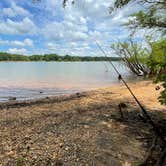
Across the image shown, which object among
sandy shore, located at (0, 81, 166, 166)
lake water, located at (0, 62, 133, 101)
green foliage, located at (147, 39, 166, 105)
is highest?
green foliage, located at (147, 39, 166, 105)

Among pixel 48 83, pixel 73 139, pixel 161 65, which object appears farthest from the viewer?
pixel 48 83

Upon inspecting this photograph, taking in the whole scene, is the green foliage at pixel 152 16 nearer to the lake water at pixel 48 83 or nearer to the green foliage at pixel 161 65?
the green foliage at pixel 161 65

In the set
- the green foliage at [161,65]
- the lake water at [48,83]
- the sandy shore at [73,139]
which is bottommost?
the lake water at [48,83]

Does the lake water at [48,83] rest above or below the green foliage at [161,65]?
below

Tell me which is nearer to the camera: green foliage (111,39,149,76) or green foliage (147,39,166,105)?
green foliage (147,39,166,105)

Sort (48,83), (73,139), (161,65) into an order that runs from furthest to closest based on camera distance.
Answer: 1. (48,83)
2. (161,65)
3. (73,139)

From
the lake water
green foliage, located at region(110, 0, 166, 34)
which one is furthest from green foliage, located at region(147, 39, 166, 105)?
the lake water

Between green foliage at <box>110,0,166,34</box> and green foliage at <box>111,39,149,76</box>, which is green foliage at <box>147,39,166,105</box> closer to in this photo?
green foliage at <box>110,0,166,34</box>

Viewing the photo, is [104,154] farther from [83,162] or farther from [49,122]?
[49,122]

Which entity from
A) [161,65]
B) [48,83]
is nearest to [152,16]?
[161,65]

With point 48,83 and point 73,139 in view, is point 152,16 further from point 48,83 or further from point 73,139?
point 48,83

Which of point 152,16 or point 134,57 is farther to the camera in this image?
point 134,57

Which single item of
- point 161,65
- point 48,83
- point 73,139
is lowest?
point 48,83

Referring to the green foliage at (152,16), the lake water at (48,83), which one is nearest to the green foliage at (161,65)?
the green foliage at (152,16)
